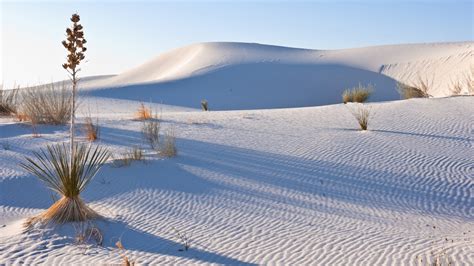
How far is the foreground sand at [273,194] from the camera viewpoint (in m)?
5.64

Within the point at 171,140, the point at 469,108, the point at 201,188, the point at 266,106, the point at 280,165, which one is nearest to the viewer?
the point at 201,188

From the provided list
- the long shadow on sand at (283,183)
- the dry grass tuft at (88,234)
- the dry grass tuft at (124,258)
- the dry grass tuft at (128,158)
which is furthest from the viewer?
the dry grass tuft at (128,158)

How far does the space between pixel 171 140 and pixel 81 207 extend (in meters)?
3.89

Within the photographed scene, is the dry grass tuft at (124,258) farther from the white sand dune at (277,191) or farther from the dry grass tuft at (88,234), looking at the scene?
the dry grass tuft at (88,234)

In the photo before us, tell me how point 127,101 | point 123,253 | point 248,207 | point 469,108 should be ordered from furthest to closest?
point 127,101, point 469,108, point 248,207, point 123,253

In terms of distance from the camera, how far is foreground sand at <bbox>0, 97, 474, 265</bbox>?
5637 mm

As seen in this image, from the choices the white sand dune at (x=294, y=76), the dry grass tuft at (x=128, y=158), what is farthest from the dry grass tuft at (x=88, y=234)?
the white sand dune at (x=294, y=76)

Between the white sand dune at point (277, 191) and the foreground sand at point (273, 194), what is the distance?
0.02 metres

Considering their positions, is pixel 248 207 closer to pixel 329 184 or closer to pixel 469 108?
pixel 329 184

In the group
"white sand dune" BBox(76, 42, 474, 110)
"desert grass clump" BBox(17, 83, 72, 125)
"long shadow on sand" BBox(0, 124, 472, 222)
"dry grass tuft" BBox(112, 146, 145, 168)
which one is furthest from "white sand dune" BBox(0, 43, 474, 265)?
"white sand dune" BBox(76, 42, 474, 110)

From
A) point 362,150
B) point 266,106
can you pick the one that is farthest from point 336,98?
point 362,150

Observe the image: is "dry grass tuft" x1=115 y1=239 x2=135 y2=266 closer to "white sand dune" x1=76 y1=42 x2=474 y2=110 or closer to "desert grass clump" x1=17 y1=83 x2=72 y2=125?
"desert grass clump" x1=17 y1=83 x2=72 y2=125

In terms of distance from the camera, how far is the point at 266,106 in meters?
32.0

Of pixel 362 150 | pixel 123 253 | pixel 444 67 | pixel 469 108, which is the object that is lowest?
pixel 123 253
